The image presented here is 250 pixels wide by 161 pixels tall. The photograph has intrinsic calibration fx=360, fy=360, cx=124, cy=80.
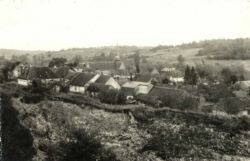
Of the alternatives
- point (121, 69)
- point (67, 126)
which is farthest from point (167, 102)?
point (67, 126)

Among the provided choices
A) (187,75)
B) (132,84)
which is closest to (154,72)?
(132,84)

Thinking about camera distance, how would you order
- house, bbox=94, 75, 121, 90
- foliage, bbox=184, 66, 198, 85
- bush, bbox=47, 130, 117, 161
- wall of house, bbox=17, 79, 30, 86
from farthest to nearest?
house, bbox=94, 75, 121, 90 → foliage, bbox=184, 66, 198, 85 → wall of house, bbox=17, 79, 30, 86 → bush, bbox=47, 130, 117, 161

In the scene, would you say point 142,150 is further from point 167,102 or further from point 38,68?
point 38,68

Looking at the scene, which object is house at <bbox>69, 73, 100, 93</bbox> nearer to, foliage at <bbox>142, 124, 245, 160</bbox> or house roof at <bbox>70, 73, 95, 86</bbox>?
house roof at <bbox>70, 73, 95, 86</bbox>

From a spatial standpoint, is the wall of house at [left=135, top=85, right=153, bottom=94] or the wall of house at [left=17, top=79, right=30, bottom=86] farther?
the wall of house at [left=135, top=85, right=153, bottom=94]

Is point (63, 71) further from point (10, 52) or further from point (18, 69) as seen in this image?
point (10, 52)

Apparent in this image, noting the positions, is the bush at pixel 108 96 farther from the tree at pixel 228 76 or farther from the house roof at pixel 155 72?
the tree at pixel 228 76

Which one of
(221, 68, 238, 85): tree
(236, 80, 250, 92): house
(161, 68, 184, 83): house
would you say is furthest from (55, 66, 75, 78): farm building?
(236, 80, 250, 92): house
